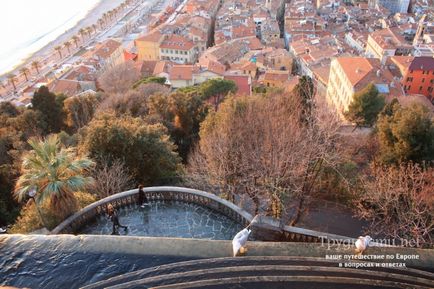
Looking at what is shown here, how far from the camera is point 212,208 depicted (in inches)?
567

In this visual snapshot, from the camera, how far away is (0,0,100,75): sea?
65938 millimetres

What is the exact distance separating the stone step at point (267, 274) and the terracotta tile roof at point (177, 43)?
67092 millimetres

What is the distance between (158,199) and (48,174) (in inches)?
175

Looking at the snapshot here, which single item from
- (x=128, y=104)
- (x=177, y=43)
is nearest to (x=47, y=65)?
(x=177, y=43)

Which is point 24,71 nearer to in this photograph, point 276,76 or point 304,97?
point 276,76

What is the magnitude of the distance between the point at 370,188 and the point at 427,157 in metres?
3.86

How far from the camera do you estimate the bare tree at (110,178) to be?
15.7 meters

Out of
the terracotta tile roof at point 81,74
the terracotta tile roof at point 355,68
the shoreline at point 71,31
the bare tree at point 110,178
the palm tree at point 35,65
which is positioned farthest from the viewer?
A: the shoreline at point 71,31

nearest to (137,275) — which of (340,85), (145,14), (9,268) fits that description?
(9,268)

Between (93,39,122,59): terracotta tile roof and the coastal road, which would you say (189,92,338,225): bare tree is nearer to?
the coastal road

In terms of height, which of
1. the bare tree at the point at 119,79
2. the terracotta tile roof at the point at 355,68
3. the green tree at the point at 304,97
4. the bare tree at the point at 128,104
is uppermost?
the green tree at the point at 304,97

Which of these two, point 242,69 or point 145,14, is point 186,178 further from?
point 145,14

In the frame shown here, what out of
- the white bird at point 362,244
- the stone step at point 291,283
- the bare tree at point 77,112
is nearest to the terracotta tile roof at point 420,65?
the bare tree at point 77,112

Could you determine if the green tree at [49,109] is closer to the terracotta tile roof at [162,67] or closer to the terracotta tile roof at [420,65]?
the terracotta tile roof at [162,67]
